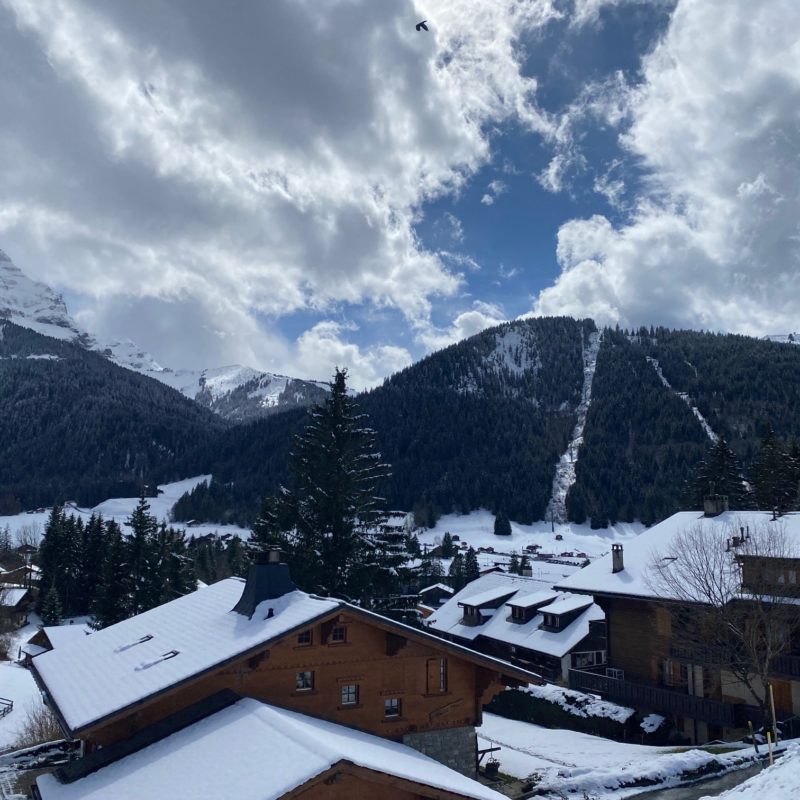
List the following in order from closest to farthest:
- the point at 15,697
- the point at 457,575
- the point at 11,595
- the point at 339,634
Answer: the point at 339,634, the point at 15,697, the point at 11,595, the point at 457,575

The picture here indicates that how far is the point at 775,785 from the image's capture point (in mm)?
12836

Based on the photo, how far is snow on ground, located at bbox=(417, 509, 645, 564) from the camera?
15350cm

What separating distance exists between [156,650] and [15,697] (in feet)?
103

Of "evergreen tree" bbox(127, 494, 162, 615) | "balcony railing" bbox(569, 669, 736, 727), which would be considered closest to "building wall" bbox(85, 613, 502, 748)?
"balcony railing" bbox(569, 669, 736, 727)

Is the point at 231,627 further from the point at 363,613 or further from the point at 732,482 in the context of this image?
the point at 732,482

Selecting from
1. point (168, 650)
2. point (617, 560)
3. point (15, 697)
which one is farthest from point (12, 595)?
point (168, 650)

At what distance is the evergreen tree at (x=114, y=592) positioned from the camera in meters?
56.6

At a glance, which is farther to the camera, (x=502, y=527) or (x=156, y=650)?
(x=502, y=527)

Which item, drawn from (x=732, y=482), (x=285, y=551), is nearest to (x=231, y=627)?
(x=285, y=551)

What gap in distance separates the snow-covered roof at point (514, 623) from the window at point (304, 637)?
3224 cm

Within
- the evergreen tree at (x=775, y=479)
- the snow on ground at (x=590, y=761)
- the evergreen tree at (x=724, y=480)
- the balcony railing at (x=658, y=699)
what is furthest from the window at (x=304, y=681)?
the evergreen tree at (x=724, y=480)

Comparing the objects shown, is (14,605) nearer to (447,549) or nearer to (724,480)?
(724,480)

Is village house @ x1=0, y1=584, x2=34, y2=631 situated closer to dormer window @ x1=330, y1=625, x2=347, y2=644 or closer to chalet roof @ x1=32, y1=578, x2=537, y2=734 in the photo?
chalet roof @ x1=32, y1=578, x2=537, y2=734

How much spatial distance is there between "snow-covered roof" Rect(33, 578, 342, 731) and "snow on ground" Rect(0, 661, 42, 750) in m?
15.5
